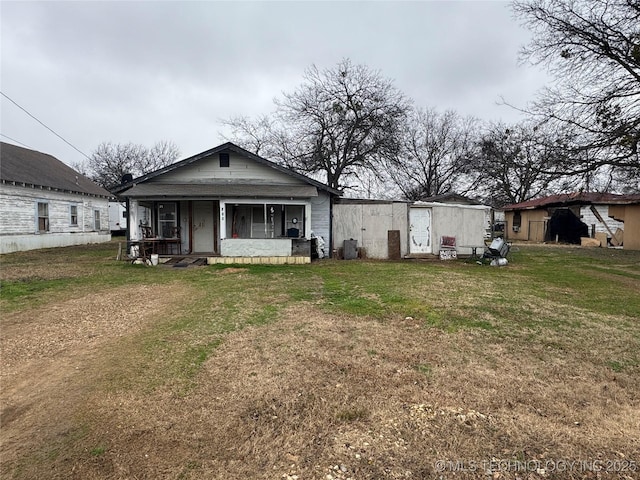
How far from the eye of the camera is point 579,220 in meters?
24.7

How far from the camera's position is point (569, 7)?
11070mm

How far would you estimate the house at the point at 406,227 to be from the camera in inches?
572

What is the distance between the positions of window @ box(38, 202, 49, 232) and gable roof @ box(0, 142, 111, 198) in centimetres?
99

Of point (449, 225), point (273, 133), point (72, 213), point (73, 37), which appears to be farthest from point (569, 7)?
point (72, 213)

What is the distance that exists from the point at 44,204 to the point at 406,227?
17.8 m

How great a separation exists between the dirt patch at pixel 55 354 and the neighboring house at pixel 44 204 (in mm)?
12669

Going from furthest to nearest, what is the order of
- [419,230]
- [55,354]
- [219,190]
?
[419,230], [219,190], [55,354]

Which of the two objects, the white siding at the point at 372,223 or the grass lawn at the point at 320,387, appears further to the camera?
the white siding at the point at 372,223

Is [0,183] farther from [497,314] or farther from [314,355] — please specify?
[497,314]

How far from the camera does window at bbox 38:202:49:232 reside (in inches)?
693

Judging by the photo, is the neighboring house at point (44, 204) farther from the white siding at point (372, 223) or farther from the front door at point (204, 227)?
the white siding at point (372, 223)

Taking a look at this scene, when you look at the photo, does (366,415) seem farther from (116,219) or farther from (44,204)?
(116,219)

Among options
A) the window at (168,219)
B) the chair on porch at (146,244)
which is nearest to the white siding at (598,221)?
the window at (168,219)

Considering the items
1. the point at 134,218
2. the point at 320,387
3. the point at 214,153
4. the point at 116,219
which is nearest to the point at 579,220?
the point at 214,153
